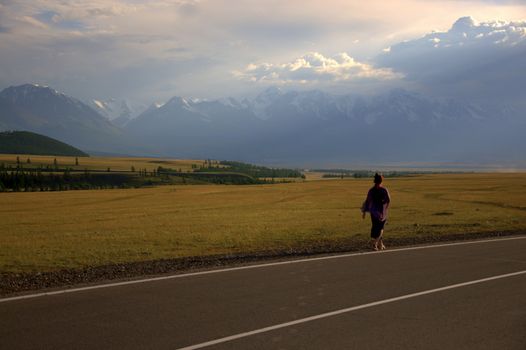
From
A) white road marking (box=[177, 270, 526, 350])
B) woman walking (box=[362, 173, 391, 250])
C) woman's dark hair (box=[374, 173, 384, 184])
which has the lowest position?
white road marking (box=[177, 270, 526, 350])

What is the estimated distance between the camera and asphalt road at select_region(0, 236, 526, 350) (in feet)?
29.3

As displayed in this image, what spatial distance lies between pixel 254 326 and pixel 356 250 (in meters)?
9.77

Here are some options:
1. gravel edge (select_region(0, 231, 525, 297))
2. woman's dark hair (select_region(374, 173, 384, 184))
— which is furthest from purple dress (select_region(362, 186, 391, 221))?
gravel edge (select_region(0, 231, 525, 297))

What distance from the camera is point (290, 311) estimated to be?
417 inches

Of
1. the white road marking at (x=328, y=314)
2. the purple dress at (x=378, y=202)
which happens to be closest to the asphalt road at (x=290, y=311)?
the white road marking at (x=328, y=314)

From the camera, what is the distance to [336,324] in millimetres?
9812

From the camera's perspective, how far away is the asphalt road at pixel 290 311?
351 inches

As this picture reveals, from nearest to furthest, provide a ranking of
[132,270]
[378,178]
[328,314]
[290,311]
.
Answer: [328,314] < [290,311] < [132,270] < [378,178]

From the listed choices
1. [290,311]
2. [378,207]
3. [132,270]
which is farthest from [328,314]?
[378,207]

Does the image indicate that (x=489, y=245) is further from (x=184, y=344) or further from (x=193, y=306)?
(x=184, y=344)

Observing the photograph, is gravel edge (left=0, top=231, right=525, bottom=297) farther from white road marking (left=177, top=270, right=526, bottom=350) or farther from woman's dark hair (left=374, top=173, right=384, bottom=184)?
white road marking (left=177, top=270, right=526, bottom=350)

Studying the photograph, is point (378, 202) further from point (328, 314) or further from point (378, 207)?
point (328, 314)

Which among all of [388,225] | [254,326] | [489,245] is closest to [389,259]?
[489,245]

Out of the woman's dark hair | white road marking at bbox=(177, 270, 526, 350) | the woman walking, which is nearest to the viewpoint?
white road marking at bbox=(177, 270, 526, 350)
